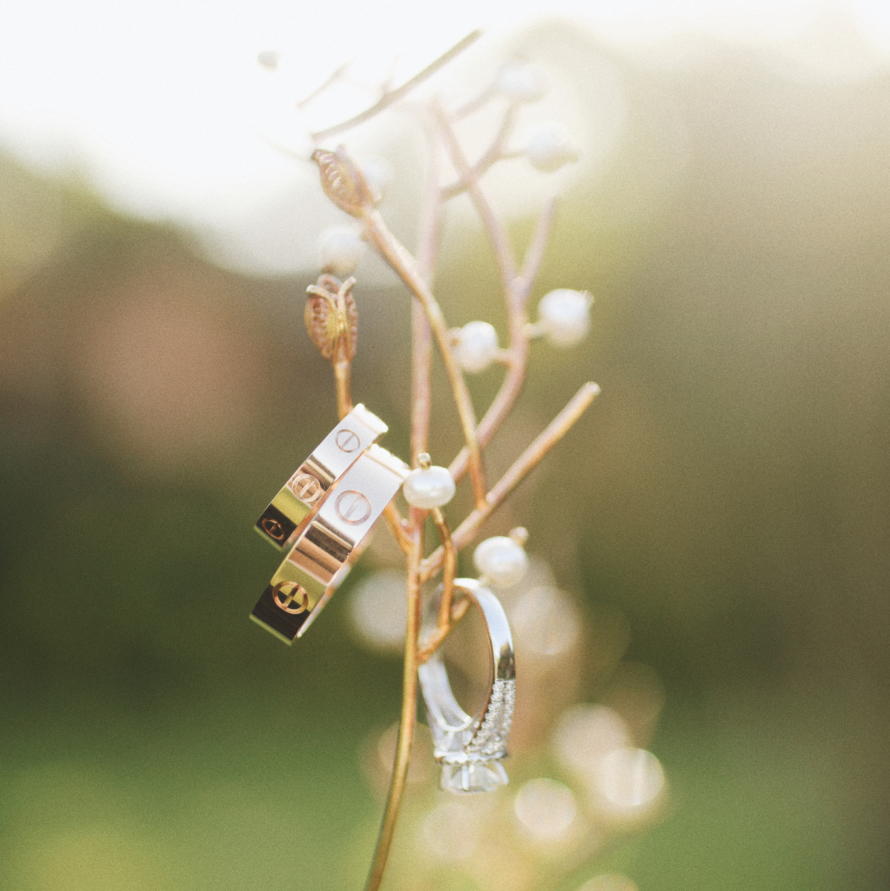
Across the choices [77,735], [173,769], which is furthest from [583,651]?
[77,735]

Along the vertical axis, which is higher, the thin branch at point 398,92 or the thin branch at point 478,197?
the thin branch at point 478,197

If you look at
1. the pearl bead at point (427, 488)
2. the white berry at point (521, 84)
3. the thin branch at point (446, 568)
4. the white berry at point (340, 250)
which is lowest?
the thin branch at point (446, 568)

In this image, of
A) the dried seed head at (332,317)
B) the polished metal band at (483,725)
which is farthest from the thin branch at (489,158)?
the polished metal band at (483,725)

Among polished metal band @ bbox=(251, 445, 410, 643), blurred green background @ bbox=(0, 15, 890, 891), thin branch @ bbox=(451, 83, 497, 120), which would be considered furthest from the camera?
blurred green background @ bbox=(0, 15, 890, 891)

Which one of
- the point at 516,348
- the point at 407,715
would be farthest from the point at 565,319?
the point at 407,715

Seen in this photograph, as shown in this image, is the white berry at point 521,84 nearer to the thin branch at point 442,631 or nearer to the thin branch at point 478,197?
the thin branch at point 478,197

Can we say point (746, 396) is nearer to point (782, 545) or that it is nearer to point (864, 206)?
point (782, 545)

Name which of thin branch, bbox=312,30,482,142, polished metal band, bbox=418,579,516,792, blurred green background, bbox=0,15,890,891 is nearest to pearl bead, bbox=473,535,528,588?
polished metal band, bbox=418,579,516,792

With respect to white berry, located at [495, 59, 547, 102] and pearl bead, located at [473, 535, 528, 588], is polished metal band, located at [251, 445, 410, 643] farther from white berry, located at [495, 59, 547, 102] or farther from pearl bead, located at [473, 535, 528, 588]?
white berry, located at [495, 59, 547, 102]
